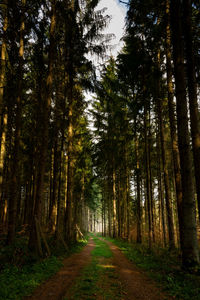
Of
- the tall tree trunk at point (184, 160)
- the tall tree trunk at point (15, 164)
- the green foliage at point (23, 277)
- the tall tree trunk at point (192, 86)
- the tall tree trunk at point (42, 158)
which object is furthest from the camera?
the tall tree trunk at point (15, 164)

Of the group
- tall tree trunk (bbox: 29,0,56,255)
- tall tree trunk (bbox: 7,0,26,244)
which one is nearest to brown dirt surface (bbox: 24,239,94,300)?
tall tree trunk (bbox: 29,0,56,255)

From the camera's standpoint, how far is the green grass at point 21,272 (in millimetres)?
4238

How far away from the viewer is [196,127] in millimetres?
5586

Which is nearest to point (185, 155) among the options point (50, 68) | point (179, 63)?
point (179, 63)

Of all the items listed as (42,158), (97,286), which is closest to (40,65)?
(42,158)

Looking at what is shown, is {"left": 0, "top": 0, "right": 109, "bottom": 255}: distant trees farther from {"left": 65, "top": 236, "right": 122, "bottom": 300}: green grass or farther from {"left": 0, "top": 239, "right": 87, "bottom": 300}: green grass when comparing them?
{"left": 65, "top": 236, "right": 122, "bottom": 300}: green grass

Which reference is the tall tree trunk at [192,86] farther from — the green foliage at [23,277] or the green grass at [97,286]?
the green foliage at [23,277]

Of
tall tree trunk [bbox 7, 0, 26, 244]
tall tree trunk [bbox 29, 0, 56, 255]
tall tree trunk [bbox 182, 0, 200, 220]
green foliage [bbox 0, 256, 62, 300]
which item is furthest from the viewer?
tall tree trunk [bbox 7, 0, 26, 244]

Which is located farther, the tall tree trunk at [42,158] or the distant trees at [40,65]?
the distant trees at [40,65]

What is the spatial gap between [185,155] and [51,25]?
9550 millimetres

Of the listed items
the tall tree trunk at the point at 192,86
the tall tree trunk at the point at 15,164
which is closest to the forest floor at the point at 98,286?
the tall tree trunk at the point at 15,164

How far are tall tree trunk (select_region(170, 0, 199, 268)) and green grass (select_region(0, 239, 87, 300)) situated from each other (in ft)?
15.0

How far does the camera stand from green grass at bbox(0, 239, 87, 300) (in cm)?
424

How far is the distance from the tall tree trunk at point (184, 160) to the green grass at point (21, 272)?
458 centimetres
